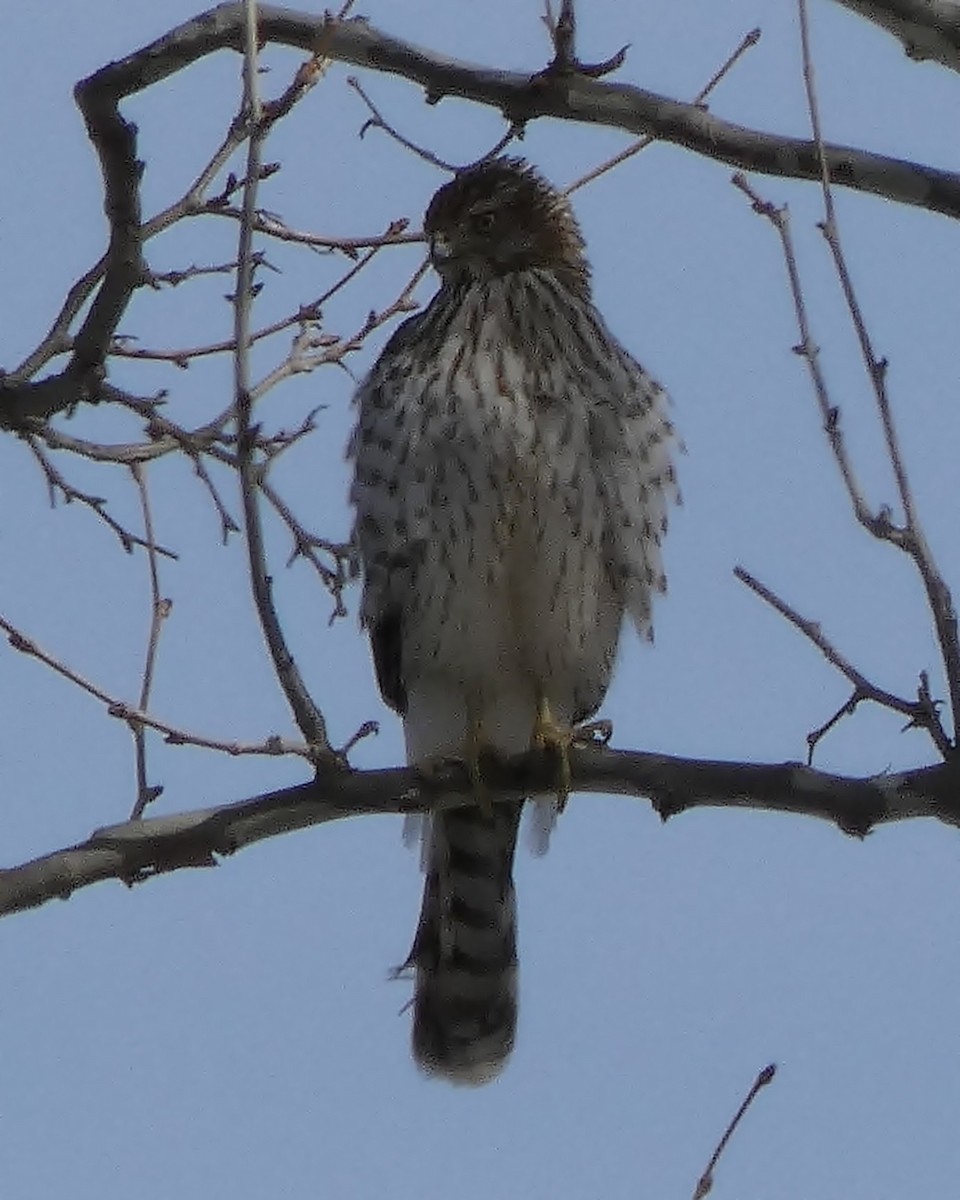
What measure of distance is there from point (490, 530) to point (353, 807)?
42.4 inches

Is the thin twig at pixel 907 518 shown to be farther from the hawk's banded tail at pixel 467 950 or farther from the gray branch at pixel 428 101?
the hawk's banded tail at pixel 467 950

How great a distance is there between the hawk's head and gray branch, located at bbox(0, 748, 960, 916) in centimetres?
172

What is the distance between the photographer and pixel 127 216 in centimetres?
397

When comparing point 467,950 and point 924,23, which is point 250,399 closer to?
point 924,23

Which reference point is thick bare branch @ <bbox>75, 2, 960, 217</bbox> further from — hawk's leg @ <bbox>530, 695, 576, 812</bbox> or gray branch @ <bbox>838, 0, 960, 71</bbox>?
hawk's leg @ <bbox>530, 695, 576, 812</bbox>

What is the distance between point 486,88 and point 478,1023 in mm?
2188

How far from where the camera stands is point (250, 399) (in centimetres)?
304

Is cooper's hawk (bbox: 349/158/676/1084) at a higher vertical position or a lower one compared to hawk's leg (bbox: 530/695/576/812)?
higher

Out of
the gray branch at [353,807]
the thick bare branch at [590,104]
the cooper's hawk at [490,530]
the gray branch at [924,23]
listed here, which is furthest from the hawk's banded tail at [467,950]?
the gray branch at [924,23]

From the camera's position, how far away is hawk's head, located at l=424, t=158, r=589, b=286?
4.97 m

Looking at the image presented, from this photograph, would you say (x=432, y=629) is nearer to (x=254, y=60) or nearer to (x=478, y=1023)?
(x=478, y=1023)

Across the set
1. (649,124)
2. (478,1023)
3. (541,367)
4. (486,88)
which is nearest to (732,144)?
(649,124)

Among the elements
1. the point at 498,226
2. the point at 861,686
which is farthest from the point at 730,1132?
the point at 498,226

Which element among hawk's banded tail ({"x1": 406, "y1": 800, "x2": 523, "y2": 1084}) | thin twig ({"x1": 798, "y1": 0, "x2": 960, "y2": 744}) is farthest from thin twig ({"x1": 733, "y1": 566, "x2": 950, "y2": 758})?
hawk's banded tail ({"x1": 406, "y1": 800, "x2": 523, "y2": 1084})
